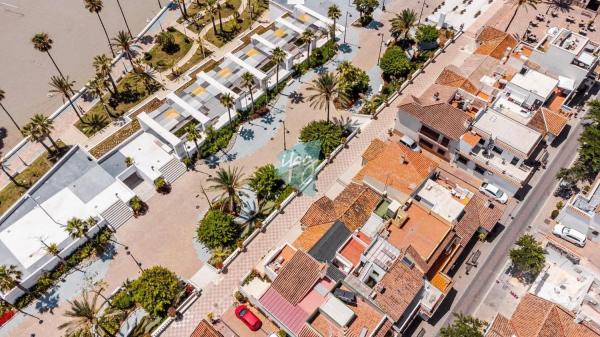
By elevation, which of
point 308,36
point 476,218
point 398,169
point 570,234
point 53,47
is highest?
point 308,36

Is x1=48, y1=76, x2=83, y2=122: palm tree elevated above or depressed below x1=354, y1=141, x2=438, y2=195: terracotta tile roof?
below

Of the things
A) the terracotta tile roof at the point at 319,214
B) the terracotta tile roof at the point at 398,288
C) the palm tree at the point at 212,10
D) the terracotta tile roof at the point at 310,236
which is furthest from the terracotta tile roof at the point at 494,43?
the palm tree at the point at 212,10

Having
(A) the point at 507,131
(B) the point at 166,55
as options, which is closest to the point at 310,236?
(A) the point at 507,131

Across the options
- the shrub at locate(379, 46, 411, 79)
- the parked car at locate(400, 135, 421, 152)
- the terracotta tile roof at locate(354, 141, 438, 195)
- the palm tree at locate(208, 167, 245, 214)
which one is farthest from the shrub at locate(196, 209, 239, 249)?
the shrub at locate(379, 46, 411, 79)

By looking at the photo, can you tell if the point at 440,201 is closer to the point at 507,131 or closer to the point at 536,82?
the point at 507,131

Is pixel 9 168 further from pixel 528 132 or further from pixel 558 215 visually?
pixel 558 215

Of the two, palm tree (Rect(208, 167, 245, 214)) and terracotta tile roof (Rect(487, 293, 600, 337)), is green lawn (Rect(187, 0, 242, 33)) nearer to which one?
palm tree (Rect(208, 167, 245, 214))
